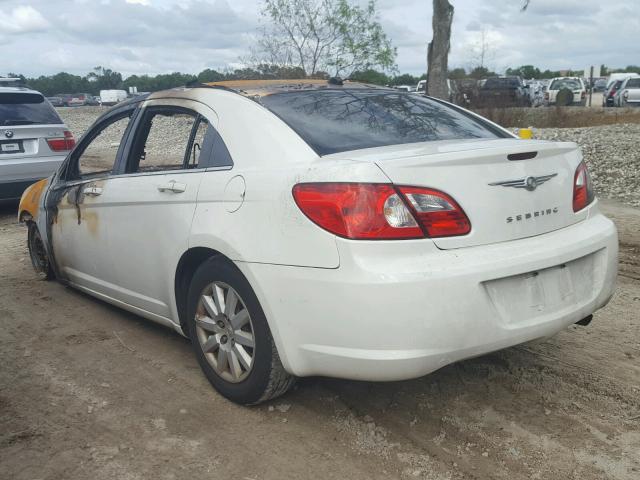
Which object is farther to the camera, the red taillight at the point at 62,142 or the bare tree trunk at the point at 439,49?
the bare tree trunk at the point at 439,49

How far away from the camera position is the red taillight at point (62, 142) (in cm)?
915

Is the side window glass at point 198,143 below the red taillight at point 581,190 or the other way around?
the other way around

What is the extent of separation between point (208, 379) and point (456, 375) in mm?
1344

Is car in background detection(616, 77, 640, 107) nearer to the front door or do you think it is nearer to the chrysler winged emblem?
the front door

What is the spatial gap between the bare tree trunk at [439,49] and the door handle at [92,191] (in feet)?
36.9

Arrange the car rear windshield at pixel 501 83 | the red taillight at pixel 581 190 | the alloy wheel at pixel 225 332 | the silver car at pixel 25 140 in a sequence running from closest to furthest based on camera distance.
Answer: the alloy wheel at pixel 225 332
the red taillight at pixel 581 190
the silver car at pixel 25 140
the car rear windshield at pixel 501 83

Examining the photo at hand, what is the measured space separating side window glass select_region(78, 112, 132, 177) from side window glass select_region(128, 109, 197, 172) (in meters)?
0.22

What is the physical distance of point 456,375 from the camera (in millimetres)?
3557

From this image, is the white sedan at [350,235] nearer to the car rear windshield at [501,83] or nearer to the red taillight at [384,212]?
the red taillight at [384,212]

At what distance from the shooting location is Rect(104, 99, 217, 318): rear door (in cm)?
348

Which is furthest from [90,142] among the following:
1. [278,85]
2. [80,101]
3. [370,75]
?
[80,101]

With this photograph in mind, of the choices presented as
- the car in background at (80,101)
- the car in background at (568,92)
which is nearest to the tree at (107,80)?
the car in background at (80,101)

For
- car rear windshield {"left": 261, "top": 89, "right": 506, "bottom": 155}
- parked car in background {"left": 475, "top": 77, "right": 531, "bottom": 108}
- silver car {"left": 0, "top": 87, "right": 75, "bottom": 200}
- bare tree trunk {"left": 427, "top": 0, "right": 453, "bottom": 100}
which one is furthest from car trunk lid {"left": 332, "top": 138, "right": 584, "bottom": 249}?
parked car in background {"left": 475, "top": 77, "right": 531, "bottom": 108}

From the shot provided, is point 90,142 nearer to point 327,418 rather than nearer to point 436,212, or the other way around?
point 327,418
